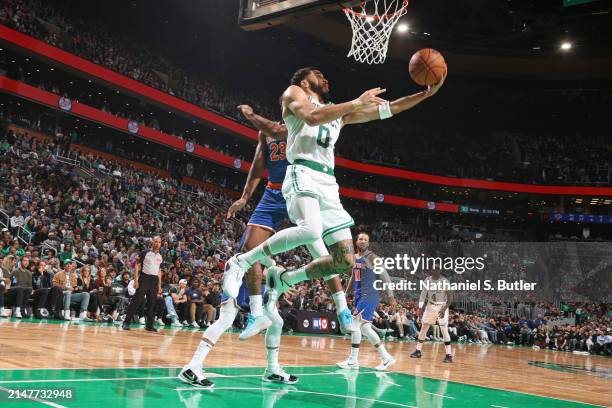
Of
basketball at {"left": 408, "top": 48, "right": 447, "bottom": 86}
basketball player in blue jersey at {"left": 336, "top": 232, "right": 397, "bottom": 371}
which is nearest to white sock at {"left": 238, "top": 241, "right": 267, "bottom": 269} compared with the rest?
basketball at {"left": 408, "top": 48, "right": 447, "bottom": 86}

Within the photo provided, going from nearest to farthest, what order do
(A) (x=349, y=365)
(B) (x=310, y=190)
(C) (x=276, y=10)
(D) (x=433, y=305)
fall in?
(B) (x=310, y=190), (A) (x=349, y=365), (C) (x=276, y=10), (D) (x=433, y=305)

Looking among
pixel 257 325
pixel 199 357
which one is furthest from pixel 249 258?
pixel 199 357

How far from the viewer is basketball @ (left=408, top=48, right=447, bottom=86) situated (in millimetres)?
4871

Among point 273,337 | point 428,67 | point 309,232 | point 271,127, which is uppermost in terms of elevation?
point 428,67

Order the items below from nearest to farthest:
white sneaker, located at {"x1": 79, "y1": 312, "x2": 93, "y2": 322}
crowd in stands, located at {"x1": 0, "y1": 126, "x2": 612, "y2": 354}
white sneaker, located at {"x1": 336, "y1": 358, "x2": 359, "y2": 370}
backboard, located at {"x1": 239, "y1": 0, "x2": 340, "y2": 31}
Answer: white sneaker, located at {"x1": 336, "y1": 358, "x2": 359, "y2": 370} → backboard, located at {"x1": 239, "y1": 0, "x2": 340, "y2": 31} → white sneaker, located at {"x1": 79, "y1": 312, "x2": 93, "y2": 322} → crowd in stands, located at {"x1": 0, "y1": 126, "x2": 612, "y2": 354}

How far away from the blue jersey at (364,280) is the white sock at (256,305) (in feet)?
10.6

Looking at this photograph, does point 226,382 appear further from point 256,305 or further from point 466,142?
point 466,142

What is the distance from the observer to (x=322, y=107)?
4281 millimetres

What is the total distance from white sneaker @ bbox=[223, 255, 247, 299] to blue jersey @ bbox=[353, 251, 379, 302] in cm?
426

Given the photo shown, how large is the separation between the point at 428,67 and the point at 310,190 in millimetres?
1504

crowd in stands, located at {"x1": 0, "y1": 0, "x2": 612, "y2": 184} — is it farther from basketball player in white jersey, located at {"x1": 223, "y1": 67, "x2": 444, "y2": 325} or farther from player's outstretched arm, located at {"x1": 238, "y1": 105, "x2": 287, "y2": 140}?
basketball player in white jersey, located at {"x1": 223, "y1": 67, "x2": 444, "y2": 325}

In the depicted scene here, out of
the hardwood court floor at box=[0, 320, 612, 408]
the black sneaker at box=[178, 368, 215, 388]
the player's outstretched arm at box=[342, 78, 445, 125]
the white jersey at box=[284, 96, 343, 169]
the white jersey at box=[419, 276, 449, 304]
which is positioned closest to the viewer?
the hardwood court floor at box=[0, 320, 612, 408]

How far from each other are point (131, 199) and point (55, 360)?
17902 mm

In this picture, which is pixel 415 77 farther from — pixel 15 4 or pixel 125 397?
pixel 15 4
